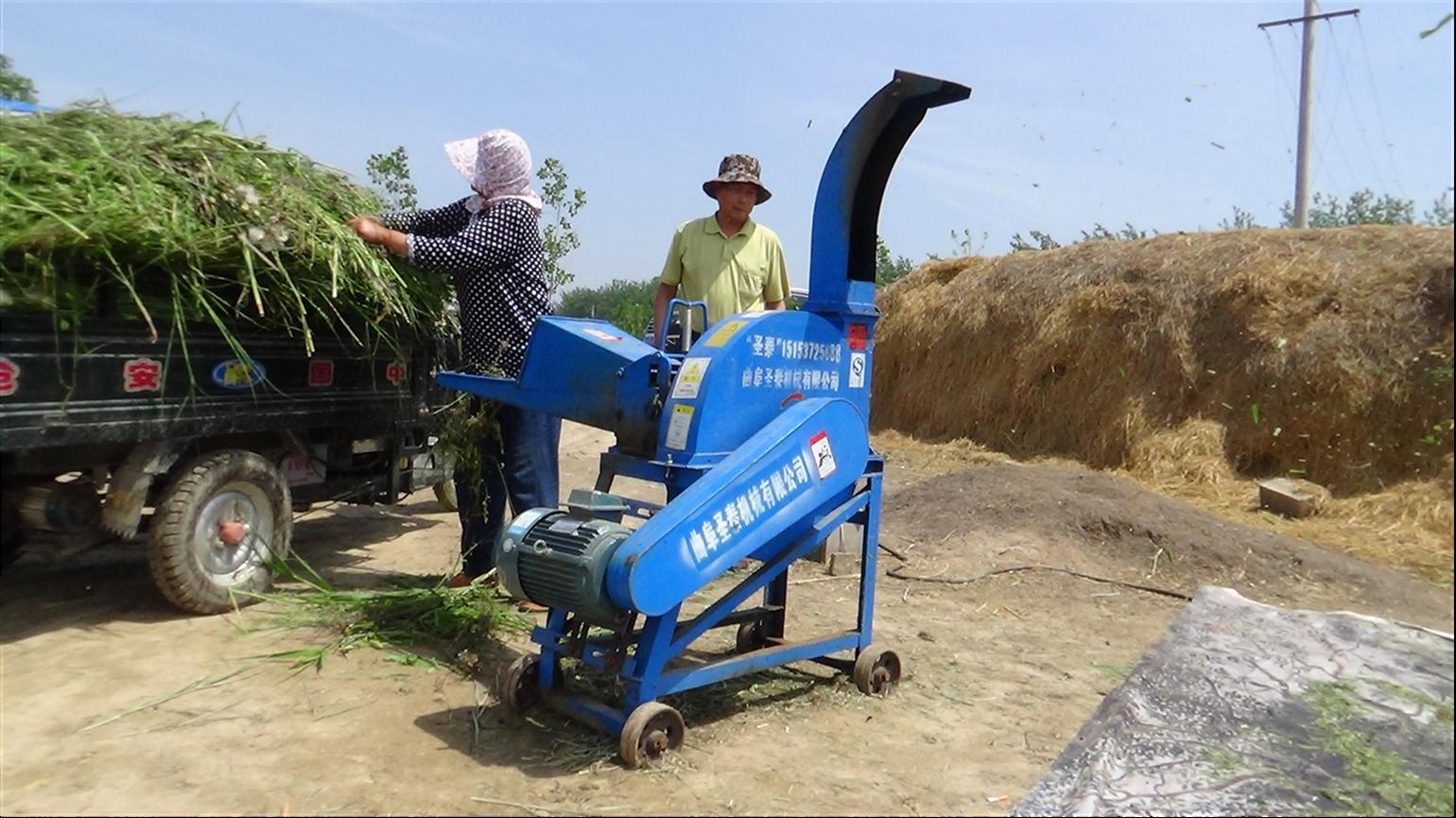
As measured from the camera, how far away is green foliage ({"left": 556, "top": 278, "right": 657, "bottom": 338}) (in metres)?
17.2

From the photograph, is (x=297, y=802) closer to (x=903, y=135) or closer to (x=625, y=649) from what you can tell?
(x=625, y=649)

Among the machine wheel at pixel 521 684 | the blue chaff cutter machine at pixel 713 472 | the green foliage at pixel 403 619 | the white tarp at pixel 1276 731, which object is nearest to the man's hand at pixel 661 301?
the blue chaff cutter machine at pixel 713 472

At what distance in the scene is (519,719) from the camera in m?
3.58

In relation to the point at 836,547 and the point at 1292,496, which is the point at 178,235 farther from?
the point at 1292,496

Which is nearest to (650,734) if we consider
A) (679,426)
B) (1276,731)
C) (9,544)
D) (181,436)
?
(679,426)

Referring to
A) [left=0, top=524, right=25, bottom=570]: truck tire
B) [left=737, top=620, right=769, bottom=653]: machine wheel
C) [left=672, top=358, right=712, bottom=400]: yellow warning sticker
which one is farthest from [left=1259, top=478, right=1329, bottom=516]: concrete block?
[left=0, top=524, right=25, bottom=570]: truck tire

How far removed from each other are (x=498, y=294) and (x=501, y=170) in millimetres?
544

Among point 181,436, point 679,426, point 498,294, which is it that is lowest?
point 181,436

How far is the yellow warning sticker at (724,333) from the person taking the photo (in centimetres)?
354

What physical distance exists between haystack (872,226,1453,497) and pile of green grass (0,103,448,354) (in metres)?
6.30

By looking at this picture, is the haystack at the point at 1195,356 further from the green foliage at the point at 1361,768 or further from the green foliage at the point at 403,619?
the green foliage at the point at 403,619

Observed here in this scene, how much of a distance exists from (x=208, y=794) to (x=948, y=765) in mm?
2118

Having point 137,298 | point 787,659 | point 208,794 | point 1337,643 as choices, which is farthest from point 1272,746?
point 137,298

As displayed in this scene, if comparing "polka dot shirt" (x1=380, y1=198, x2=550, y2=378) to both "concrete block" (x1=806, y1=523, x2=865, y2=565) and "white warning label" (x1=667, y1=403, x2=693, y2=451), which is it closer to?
"white warning label" (x1=667, y1=403, x2=693, y2=451)
